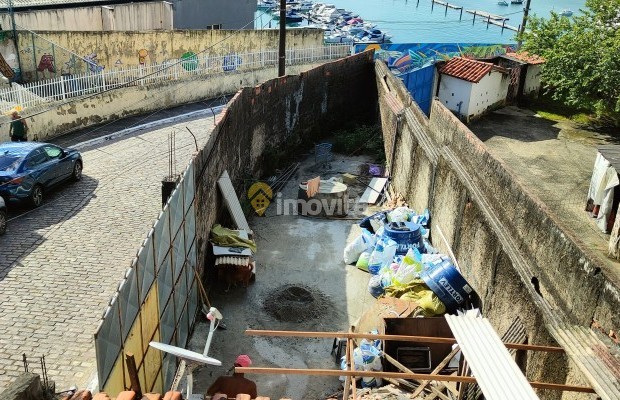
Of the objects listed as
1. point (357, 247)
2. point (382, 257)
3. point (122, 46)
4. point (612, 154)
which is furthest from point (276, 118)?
point (612, 154)

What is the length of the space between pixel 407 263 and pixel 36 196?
8979mm

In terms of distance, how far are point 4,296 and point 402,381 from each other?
23.8ft

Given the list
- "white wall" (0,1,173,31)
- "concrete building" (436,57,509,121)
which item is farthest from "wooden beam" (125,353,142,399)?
"white wall" (0,1,173,31)

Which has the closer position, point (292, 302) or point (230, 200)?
point (292, 302)

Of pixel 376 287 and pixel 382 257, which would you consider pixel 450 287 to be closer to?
pixel 376 287

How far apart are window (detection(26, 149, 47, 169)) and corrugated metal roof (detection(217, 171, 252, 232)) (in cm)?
447

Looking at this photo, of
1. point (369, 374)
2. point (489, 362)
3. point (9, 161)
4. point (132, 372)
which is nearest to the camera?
point (489, 362)

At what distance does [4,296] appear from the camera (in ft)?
35.2

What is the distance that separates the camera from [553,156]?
70.1 feet

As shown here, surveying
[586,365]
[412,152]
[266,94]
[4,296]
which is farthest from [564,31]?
[4,296]

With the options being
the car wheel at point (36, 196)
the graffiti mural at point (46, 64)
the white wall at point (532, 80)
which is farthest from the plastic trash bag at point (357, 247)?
the white wall at point (532, 80)

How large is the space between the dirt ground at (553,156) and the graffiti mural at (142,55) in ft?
47.5

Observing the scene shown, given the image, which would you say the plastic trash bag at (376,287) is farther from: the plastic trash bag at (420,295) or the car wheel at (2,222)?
the car wheel at (2,222)

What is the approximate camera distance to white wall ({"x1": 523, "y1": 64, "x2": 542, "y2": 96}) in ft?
90.8
